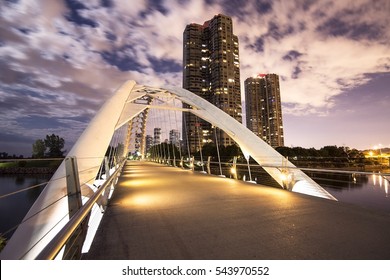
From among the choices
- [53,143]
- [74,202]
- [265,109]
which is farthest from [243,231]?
[265,109]

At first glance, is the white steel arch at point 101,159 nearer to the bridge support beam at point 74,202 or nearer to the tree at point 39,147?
the bridge support beam at point 74,202

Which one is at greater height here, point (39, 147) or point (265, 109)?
point (265, 109)

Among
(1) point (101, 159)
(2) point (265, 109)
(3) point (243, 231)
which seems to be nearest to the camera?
(3) point (243, 231)

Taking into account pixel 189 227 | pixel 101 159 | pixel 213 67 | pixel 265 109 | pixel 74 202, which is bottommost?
pixel 189 227

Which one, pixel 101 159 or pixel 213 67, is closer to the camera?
pixel 101 159

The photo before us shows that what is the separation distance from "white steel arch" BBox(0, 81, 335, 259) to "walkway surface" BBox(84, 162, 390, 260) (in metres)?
0.82

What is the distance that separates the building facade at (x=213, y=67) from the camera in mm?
105688

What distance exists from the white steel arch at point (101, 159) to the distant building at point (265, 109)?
13015 cm

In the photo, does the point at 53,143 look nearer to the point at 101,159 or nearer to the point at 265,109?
the point at 101,159

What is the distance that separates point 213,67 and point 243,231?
111400 millimetres

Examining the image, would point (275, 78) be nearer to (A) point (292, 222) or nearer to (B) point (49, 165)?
(B) point (49, 165)

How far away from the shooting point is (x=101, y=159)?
8.31 m
